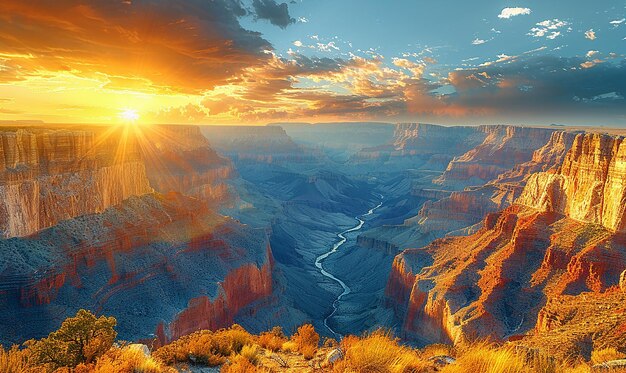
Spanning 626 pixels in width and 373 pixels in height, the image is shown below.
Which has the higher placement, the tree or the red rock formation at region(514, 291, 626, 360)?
the tree

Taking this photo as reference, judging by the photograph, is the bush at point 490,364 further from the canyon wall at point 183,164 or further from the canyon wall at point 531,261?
the canyon wall at point 183,164

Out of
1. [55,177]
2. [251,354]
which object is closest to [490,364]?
[251,354]

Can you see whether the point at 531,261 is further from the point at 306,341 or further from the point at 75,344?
the point at 75,344

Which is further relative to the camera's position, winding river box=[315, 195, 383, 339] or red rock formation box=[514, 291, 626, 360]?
winding river box=[315, 195, 383, 339]

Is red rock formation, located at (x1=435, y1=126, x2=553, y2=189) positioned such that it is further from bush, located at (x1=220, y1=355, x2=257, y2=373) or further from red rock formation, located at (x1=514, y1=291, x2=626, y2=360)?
bush, located at (x1=220, y1=355, x2=257, y2=373)

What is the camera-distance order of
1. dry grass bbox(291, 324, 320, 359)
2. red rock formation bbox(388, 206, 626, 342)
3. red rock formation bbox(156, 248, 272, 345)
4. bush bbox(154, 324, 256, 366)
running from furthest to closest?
red rock formation bbox(156, 248, 272, 345)
red rock formation bbox(388, 206, 626, 342)
dry grass bbox(291, 324, 320, 359)
bush bbox(154, 324, 256, 366)

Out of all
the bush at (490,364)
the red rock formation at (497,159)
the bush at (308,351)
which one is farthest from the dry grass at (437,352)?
the red rock formation at (497,159)

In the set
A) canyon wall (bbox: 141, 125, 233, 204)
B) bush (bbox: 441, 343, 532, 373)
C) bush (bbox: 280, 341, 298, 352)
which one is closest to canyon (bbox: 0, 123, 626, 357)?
bush (bbox: 441, 343, 532, 373)

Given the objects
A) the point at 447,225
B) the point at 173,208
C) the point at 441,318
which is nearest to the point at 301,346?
the point at 441,318
